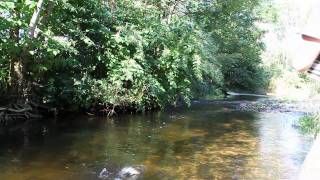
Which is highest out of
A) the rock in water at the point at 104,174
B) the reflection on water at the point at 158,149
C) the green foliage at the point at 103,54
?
the green foliage at the point at 103,54

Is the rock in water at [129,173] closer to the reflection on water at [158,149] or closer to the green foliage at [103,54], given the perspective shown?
the reflection on water at [158,149]

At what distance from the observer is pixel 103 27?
16922 millimetres

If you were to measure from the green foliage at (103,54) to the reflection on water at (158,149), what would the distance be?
4.40ft

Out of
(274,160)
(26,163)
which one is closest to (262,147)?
(274,160)

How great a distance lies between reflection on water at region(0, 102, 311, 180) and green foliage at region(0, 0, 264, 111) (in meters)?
1.34

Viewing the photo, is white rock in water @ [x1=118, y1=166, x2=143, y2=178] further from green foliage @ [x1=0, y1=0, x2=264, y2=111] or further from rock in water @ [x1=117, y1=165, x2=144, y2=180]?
green foliage @ [x1=0, y1=0, x2=264, y2=111]

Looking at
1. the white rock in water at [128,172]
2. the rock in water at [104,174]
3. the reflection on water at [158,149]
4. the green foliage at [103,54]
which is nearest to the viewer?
the rock in water at [104,174]

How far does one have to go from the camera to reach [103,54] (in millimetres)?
17281

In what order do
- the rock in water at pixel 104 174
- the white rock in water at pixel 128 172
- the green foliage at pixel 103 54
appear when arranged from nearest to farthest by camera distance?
1. the rock in water at pixel 104 174
2. the white rock in water at pixel 128 172
3. the green foliage at pixel 103 54

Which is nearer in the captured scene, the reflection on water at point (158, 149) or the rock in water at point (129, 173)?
the rock in water at point (129, 173)

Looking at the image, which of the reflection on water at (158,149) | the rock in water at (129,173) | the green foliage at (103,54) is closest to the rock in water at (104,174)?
the reflection on water at (158,149)

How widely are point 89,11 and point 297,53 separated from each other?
1671cm

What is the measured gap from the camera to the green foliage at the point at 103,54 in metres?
14.4

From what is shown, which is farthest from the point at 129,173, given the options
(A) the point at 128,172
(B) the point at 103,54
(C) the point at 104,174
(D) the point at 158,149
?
(B) the point at 103,54
